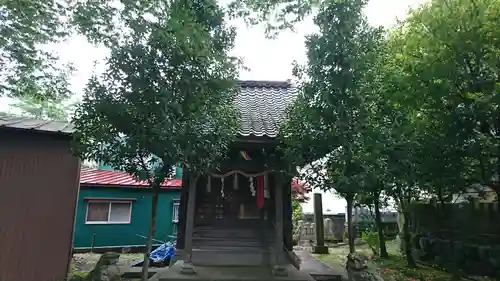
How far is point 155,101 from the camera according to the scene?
14.8 ft

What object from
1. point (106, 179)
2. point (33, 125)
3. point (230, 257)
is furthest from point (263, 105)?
point (106, 179)

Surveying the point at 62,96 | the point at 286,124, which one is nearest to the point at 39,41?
the point at 62,96

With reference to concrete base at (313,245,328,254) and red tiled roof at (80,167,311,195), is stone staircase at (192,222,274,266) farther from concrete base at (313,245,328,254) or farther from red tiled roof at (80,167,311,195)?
red tiled roof at (80,167,311,195)

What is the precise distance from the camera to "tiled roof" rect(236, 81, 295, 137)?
6.97 m

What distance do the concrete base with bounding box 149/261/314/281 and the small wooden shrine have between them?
19 centimetres

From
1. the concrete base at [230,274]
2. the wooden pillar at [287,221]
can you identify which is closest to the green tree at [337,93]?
the concrete base at [230,274]

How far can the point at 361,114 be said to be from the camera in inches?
204

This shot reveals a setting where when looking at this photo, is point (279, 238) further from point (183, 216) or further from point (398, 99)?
point (398, 99)

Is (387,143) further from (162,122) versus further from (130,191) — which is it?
(130,191)

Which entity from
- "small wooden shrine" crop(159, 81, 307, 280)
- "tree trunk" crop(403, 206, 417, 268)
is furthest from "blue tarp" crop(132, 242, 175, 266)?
"tree trunk" crop(403, 206, 417, 268)

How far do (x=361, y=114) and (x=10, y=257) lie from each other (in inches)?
284

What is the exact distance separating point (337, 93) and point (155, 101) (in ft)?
9.71

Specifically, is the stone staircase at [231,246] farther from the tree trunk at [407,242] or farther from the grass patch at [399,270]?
the tree trunk at [407,242]

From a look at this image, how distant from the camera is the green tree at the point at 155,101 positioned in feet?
14.8
